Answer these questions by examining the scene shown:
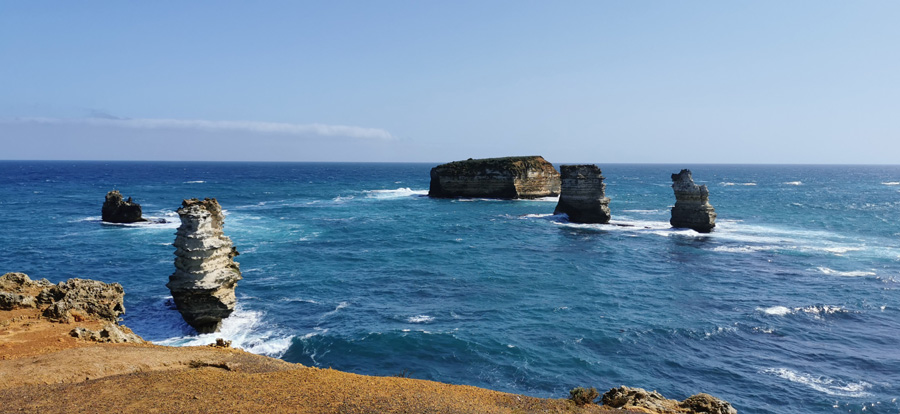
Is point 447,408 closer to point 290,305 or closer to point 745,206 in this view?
point 290,305

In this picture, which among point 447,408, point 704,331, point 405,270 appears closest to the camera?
point 447,408

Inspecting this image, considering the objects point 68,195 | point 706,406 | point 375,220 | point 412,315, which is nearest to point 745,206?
point 375,220

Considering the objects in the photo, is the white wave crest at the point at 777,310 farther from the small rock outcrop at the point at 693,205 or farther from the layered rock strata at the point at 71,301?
the layered rock strata at the point at 71,301

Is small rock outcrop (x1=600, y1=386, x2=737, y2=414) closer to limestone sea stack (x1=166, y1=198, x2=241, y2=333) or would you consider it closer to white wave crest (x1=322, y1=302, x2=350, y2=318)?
white wave crest (x1=322, y1=302, x2=350, y2=318)

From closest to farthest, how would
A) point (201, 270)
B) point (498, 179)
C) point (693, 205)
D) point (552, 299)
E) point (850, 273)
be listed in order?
point (201, 270), point (552, 299), point (850, 273), point (693, 205), point (498, 179)

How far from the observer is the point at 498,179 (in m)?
92.6

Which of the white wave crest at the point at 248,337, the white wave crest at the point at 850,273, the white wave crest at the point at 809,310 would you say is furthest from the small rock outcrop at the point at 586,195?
the white wave crest at the point at 248,337

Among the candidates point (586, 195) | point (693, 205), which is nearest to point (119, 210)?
point (586, 195)

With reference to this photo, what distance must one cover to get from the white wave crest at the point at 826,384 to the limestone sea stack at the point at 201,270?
83.7ft

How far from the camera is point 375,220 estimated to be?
2579 inches

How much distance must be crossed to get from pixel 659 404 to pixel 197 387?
40.9 feet

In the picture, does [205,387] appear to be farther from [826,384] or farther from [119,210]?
[119,210]

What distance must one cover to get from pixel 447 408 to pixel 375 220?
53.9 meters

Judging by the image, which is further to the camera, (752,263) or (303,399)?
(752,263)
